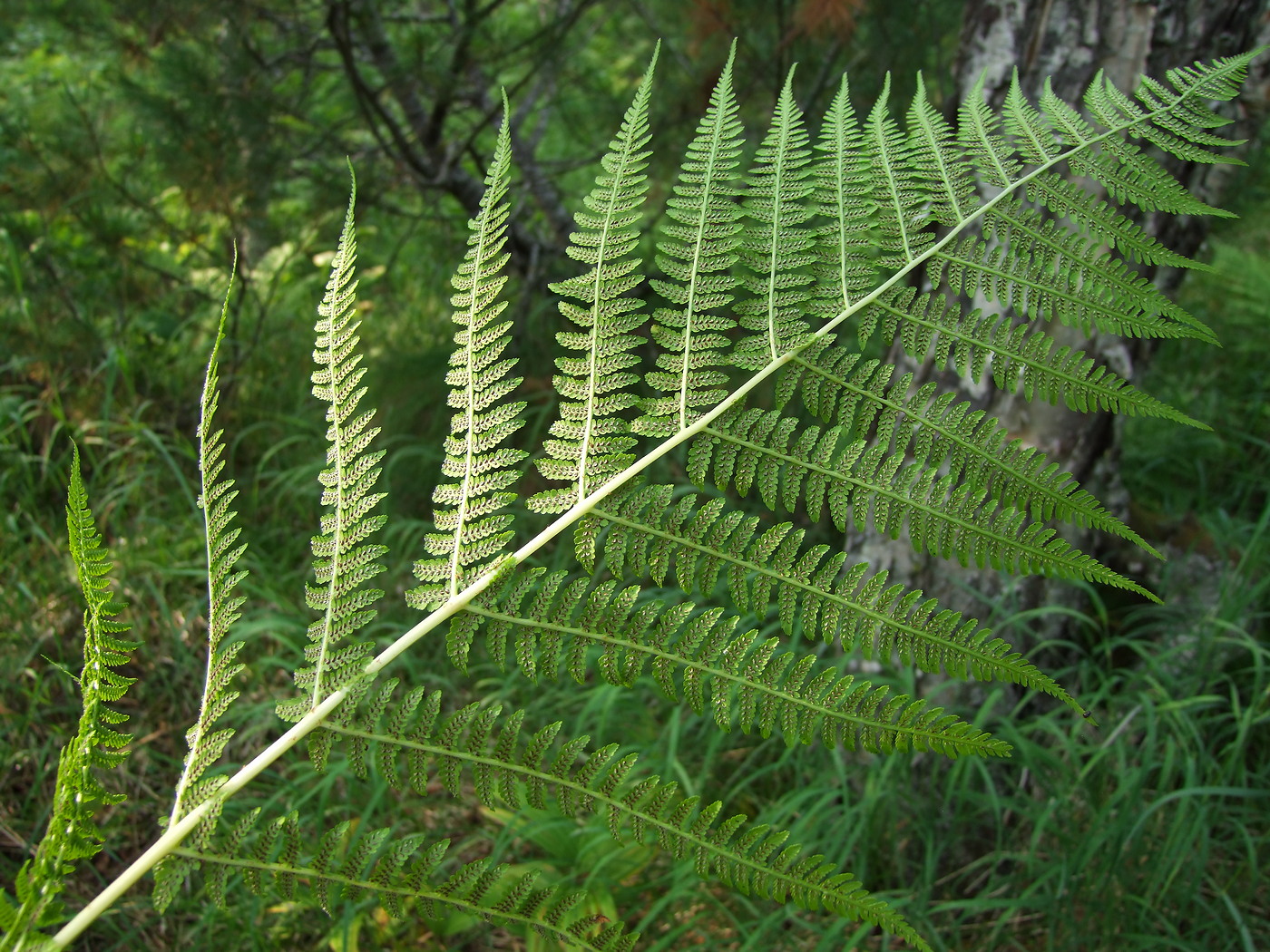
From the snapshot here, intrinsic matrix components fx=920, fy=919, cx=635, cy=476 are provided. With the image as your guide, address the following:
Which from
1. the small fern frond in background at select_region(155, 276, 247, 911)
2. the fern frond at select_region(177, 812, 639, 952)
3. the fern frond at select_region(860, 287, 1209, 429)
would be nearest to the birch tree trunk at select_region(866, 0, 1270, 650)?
the fern frond at select_region(860, 287, 1209, 429)

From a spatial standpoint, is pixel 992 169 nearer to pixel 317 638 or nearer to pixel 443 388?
pixel 317 638

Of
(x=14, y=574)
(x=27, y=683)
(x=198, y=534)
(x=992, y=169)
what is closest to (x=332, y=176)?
(x=198, y=534)

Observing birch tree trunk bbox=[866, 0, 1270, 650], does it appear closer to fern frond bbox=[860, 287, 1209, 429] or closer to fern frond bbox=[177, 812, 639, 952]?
fern frond bbox=[860, 287, 1209, 429]

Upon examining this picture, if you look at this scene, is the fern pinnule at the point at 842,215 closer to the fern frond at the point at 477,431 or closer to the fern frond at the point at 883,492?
the fern frond at the point at 883,492

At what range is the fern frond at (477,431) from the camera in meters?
0.74

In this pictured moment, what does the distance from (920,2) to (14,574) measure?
3241mm

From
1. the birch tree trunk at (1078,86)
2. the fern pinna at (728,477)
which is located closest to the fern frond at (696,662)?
the fern pinna at (728,477)

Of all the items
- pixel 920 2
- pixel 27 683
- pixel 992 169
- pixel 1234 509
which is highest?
pixel 920 2

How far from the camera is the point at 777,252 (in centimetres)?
84

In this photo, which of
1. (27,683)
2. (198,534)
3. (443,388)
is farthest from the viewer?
(443,388)

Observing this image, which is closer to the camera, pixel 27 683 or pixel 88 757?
pixel 88 757

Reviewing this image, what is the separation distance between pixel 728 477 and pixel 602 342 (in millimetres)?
160

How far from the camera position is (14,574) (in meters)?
2.30

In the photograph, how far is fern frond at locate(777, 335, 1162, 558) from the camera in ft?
2.58
